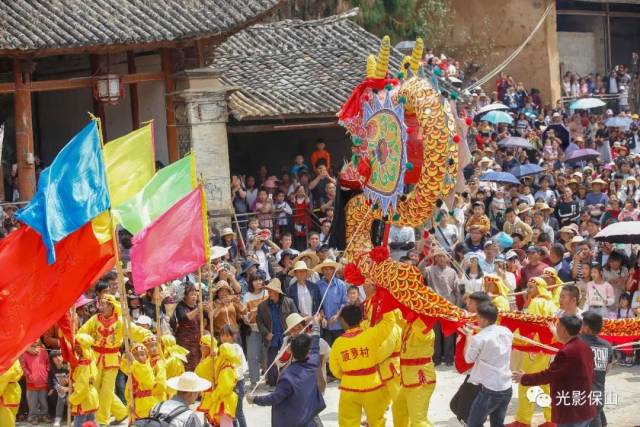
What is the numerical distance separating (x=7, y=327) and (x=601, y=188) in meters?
14.2

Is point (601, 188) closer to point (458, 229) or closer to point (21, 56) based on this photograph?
point (458, 229)

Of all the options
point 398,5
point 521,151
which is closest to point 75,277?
point 521,151

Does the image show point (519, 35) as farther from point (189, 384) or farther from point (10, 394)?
point (189, 384)

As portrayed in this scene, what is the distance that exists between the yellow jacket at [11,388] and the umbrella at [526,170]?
11.9 meters

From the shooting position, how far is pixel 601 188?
2447 cm

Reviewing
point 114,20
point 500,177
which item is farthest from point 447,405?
point 114,20

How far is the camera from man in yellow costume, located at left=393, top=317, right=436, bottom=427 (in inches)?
587

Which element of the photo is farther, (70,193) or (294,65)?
(294,65)

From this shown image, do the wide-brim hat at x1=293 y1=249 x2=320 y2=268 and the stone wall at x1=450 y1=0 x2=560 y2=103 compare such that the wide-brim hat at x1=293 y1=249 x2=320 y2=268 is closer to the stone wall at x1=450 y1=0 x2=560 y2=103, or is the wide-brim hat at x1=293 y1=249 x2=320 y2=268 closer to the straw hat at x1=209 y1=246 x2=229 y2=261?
the straw hat at x1=209 y1=246 x2=229 y2=261

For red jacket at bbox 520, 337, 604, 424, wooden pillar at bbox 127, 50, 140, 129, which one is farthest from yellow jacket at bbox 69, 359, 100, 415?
wooden pillar at bbox 127, 50, 140, 129

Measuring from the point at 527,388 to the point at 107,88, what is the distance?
10.7 meters

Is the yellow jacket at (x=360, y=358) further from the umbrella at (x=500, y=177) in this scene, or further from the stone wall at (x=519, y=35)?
the stone wall at (x=519, y=35)

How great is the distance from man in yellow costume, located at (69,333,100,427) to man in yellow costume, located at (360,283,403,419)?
3182 mm

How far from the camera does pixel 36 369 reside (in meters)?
17.5
